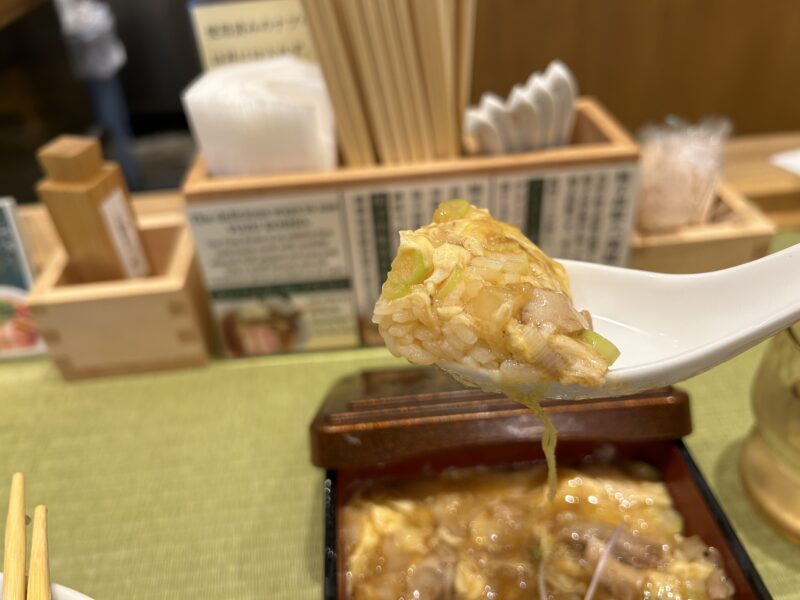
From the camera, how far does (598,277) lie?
81 cm

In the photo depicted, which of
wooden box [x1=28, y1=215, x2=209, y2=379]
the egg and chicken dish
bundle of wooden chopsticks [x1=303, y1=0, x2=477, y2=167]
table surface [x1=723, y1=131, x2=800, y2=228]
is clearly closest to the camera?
the egg and chicken dish

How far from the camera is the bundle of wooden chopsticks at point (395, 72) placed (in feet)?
3.47

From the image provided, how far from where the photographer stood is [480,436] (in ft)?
2.85

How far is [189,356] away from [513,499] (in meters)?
0.73

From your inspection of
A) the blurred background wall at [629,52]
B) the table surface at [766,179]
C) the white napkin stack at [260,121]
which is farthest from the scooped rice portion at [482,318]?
the blurred background wall at [629,52]

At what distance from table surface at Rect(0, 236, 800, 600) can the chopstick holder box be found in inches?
4.8

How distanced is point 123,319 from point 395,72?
70 centimetres

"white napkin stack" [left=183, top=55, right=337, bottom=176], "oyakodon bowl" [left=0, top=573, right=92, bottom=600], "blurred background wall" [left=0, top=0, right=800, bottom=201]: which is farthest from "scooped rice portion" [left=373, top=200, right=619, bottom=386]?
"blurred background wall" [left=0, top=0, right=800, bottom=201]

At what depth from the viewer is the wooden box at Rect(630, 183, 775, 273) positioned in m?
1.20

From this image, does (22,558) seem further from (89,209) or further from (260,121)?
(260,121)

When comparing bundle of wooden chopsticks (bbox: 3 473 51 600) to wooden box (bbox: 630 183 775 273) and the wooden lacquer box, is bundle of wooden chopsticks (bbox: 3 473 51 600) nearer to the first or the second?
the wooden lacquer box

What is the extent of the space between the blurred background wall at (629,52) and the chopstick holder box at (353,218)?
76 cm

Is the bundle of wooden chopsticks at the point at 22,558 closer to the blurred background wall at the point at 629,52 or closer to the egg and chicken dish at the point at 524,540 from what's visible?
the egg and chicken dish at the point at 524,540

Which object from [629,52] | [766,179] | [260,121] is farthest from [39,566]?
[629,52]
